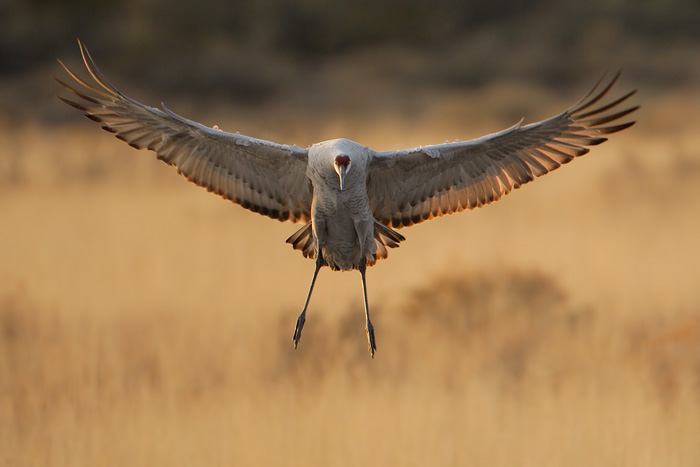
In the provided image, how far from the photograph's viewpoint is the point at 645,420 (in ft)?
21.9

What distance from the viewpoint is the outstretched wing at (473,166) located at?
5977 millimetres

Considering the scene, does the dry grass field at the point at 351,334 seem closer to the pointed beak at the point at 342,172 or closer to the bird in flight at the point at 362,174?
the bird in flight at the point at 362,174

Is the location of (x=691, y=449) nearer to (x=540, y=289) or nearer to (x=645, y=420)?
(x=645, y=420)

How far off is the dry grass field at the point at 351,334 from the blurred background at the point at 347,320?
23 millimetres

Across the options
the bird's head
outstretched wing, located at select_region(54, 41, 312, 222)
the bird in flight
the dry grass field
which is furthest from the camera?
the dry grass field

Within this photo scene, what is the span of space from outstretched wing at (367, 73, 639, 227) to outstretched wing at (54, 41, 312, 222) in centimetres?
56

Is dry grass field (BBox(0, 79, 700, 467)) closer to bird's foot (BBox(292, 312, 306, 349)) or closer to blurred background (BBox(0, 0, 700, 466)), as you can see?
blurred background (BBox(0, 0, 700, 466))

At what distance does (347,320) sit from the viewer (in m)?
8.02

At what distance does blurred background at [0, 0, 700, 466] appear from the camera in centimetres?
660

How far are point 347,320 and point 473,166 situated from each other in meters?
2.29

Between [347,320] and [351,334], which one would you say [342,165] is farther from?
[347,320]

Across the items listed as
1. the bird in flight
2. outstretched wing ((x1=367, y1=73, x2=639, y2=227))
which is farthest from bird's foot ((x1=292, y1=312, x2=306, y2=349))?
outstretched wing ((x1=367, y1=73, x2=639, y2=227))

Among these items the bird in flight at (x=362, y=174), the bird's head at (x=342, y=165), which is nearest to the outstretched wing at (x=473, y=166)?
the bird in flight at (x=362, y=174)

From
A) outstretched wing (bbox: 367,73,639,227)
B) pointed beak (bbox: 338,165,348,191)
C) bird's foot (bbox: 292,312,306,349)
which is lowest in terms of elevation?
bird's foot (bbox: 292,312,306,349)
